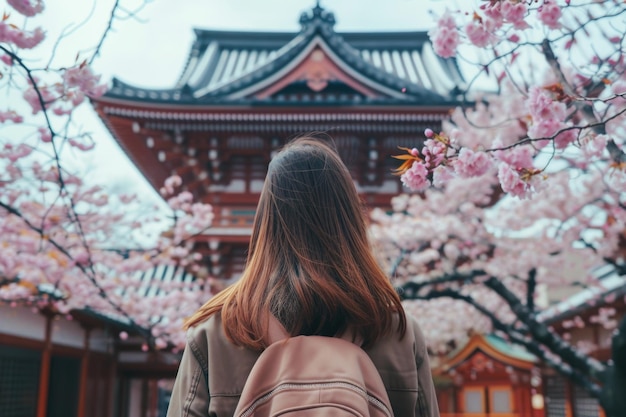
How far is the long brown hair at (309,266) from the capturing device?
52.9 inches

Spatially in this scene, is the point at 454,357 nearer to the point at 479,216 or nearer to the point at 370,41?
the point at 479,216

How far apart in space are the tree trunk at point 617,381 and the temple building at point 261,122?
17.0 feet

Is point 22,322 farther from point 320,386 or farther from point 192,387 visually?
point 320,386

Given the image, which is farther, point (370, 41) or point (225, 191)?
point (370, 41)

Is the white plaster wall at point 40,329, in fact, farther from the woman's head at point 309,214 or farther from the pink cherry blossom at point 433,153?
the woman's head at point 309,214

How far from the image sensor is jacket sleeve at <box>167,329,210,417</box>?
138cm

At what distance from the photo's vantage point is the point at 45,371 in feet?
25.9

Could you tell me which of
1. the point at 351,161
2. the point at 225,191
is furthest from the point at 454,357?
the point at 225,191

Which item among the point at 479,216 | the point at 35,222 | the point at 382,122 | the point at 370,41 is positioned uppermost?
the point at 370,41

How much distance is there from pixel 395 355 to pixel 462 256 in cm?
862

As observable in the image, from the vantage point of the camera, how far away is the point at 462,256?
31.8 ft

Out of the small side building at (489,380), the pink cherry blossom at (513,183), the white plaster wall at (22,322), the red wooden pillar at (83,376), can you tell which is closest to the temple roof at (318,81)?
the white plaster wall at (22,322)

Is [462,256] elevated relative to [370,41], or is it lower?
lower

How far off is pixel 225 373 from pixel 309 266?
1.07ft
